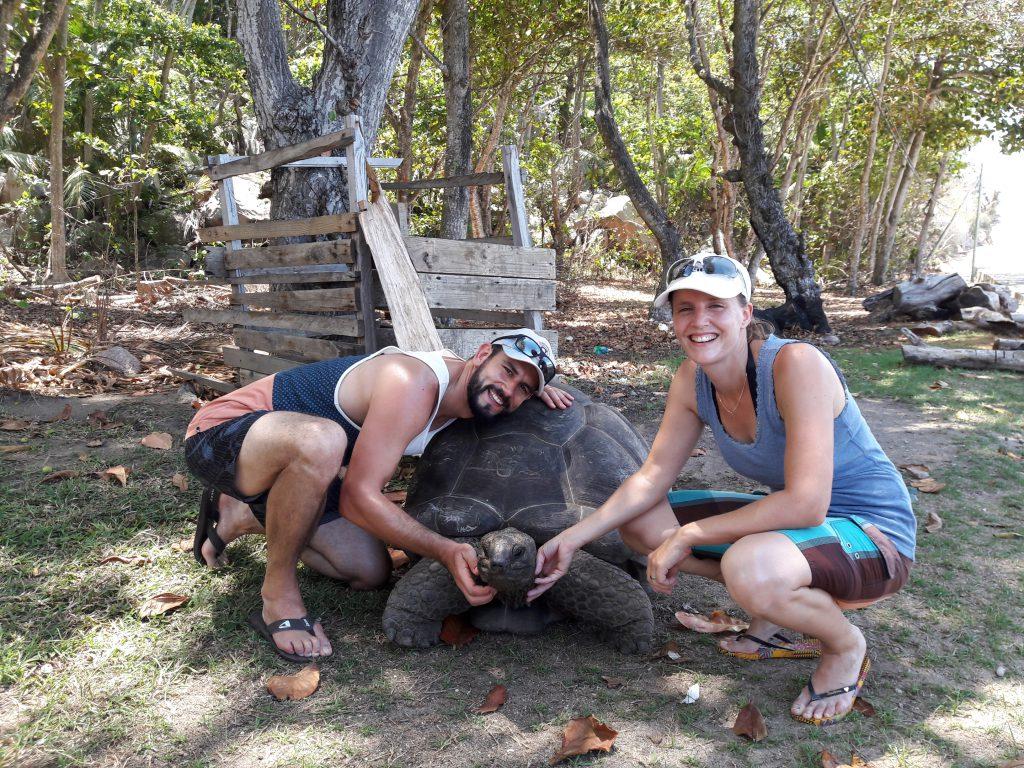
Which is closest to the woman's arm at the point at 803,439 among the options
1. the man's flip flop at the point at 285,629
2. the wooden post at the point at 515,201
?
the man's flip flop at the point at 285,629

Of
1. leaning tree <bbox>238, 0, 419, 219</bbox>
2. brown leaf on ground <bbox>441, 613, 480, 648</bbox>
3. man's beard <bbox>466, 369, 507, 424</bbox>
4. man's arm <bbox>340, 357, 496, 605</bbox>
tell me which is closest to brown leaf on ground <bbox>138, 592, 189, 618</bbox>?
man's arm <bbox>340, 357, 496, 605</bbox>

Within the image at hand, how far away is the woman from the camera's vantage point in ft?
7.32

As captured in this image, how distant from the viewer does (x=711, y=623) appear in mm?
2893

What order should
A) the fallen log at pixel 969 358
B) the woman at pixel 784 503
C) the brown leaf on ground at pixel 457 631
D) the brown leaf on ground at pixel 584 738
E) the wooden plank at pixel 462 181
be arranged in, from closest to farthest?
the brown leaf on ground at pixel 584 738 → the woman at pixel 784 503 → the brown leaf on ground at pixel 457 631 → the wooden plank at pixel 462 181 → the fallen log at pixel 969 358

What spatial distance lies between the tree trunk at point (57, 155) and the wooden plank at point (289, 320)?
231 inches

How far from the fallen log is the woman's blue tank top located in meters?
6.20

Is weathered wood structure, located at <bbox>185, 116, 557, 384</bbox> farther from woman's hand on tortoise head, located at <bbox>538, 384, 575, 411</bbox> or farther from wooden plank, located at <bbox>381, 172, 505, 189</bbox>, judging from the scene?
woman's hand on tortoise head, located at <bbox>538, 384, 575, 411</bbox>

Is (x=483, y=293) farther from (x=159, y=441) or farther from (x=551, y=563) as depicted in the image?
(x=551, y=563)

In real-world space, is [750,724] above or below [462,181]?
below

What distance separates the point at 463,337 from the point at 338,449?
8.09ft

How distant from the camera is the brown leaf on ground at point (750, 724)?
222 centimetres

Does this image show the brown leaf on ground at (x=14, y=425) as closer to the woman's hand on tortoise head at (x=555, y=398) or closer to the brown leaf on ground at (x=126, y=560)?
the brown leaf on ground at (x=126, y=560)

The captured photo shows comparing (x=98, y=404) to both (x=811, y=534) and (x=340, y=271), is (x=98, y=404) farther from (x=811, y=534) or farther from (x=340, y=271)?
(x=811, y=534)

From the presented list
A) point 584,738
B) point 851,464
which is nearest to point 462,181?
point 851,464
